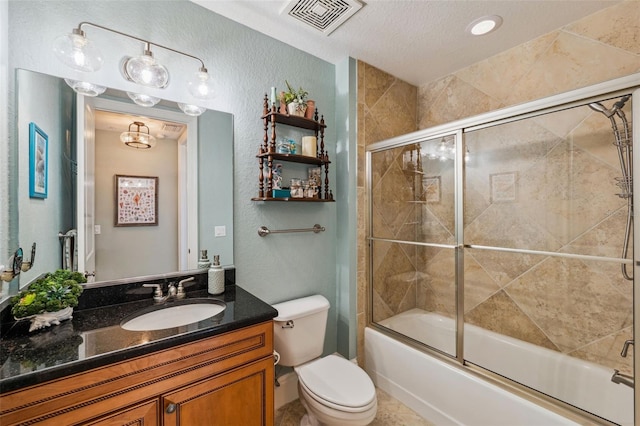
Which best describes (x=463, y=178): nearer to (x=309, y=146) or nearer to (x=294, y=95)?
(x=309, y=146)

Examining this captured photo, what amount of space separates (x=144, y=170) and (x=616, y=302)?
268 cm

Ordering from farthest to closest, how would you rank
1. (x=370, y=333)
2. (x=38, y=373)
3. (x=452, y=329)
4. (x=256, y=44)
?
(x=370, y=333) → (x=452, y=329) → (x=256, y=44) → (x=38, y=373)

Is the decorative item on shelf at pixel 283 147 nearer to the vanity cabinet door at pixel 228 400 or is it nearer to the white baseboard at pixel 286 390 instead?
→ the vanity cabinet door at pixel 228 400

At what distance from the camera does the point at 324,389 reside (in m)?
1.47

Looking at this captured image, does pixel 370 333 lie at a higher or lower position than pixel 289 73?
lower

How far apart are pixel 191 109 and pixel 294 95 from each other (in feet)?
2.13

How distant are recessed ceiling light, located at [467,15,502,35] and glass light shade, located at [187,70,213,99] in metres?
1.62

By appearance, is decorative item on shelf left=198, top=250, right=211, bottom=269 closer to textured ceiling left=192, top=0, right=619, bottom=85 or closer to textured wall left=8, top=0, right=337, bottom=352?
textured wall left=8, top=0, right=337, bottom=352

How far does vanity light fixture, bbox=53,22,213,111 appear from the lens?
1186mm

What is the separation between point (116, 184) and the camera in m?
1.36

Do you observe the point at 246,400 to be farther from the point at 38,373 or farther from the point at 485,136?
the point at 485,136

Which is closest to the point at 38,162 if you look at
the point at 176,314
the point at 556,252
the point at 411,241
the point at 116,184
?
the point at 116,184

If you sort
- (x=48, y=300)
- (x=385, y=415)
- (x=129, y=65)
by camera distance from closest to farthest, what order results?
1. (x=48, y=300)
2. (x=129, y=65)
3. (x=385, y=415)

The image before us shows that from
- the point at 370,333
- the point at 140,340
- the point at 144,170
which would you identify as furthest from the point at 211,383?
the point at 370,333
